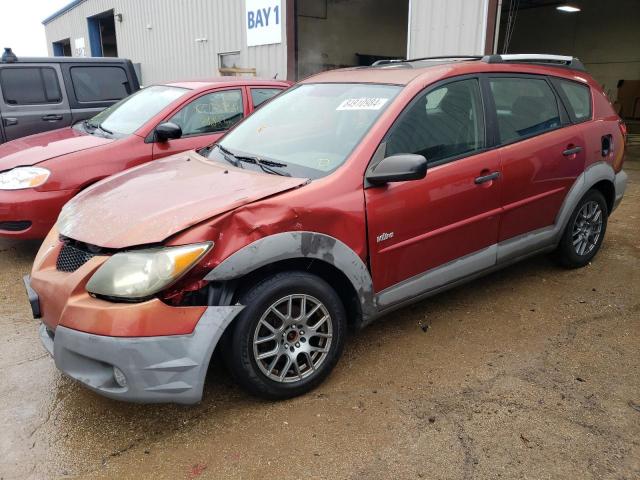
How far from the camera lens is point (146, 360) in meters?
2.23

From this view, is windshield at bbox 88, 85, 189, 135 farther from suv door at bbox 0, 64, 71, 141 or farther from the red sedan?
suv door at bbox 0, 64, 71, 141

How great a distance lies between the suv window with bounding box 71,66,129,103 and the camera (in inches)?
283

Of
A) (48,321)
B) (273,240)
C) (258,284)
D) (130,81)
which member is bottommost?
(48,321)

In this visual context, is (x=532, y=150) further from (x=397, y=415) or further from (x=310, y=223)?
(x=397, y=415)

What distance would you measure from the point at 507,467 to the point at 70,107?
6.98m

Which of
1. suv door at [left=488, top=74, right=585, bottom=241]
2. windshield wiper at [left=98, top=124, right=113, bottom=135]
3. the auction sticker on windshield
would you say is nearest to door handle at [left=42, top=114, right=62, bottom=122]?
windshield wiper at [left=98, top=124, right=113, bottom=135]

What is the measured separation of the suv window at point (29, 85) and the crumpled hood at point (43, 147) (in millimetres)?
1988

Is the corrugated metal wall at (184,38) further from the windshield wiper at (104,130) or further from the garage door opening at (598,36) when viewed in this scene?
the garage door opening at (598,36)

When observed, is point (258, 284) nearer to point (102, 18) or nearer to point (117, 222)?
point (117, 222)

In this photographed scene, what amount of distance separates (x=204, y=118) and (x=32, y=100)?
10.4ft

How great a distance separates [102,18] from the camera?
64.3 ft

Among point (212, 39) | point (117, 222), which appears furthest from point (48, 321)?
point (212, 39)

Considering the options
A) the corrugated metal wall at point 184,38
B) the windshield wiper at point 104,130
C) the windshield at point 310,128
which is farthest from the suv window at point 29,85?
the windshield at point 310,128

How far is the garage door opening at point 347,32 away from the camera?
13312mm
